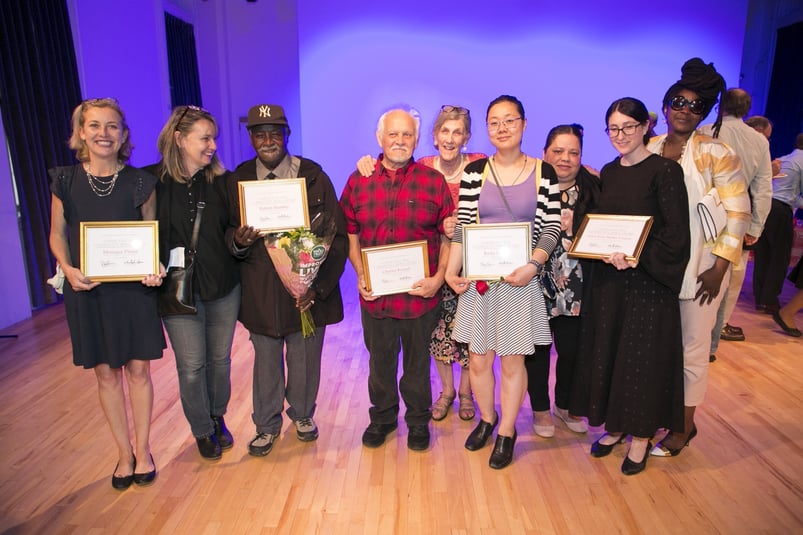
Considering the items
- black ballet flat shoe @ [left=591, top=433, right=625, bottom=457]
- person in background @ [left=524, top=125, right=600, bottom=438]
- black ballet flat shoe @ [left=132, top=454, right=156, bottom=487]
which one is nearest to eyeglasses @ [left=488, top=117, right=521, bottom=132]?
person in background @ [left=524, top=125, right=600, bottom=438]

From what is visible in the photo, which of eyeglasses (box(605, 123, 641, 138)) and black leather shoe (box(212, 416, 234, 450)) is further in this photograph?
black leather shoe (box(212, 416, 234, 450))

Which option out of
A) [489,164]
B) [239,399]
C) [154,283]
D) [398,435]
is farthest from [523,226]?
Answer: [239,399]

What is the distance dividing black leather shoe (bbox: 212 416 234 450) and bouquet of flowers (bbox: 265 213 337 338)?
898 mm

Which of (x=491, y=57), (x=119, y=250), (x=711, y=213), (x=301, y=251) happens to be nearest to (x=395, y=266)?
(x=301, y=251)

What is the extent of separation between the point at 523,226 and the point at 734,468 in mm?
1708

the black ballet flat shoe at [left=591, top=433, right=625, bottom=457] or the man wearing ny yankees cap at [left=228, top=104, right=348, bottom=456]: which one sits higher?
the man wearing ny yankees cap at [left=228, top=104, right=348, bottom=456]

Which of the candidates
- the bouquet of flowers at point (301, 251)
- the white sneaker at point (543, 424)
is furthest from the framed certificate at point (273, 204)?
the white sneaker at point (543, 424)

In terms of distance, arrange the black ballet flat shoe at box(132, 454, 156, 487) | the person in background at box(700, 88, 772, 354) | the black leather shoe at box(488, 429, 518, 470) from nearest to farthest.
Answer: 1. the black ballet flat shoe at box(132, 454, 156, 487)
2. the black leather shoe at box(488, 429, 518, 470)
3. the person in background at box(700, 88, 772, 354)

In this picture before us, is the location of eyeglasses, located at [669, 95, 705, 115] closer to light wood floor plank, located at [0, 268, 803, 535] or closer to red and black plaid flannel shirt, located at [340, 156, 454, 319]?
red and black plaid flannel shirt, located at [340, 156, 454, 319]

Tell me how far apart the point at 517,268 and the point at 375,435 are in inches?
48.7

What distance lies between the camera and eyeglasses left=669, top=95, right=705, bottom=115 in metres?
2.38

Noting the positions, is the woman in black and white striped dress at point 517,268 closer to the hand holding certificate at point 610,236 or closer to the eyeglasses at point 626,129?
the hand holding certificate at point 610,236

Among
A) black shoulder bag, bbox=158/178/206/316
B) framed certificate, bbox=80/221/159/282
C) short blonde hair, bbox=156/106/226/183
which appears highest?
short blonde hair, bbox=156/106/226/183

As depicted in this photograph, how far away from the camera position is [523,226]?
2336 mm
